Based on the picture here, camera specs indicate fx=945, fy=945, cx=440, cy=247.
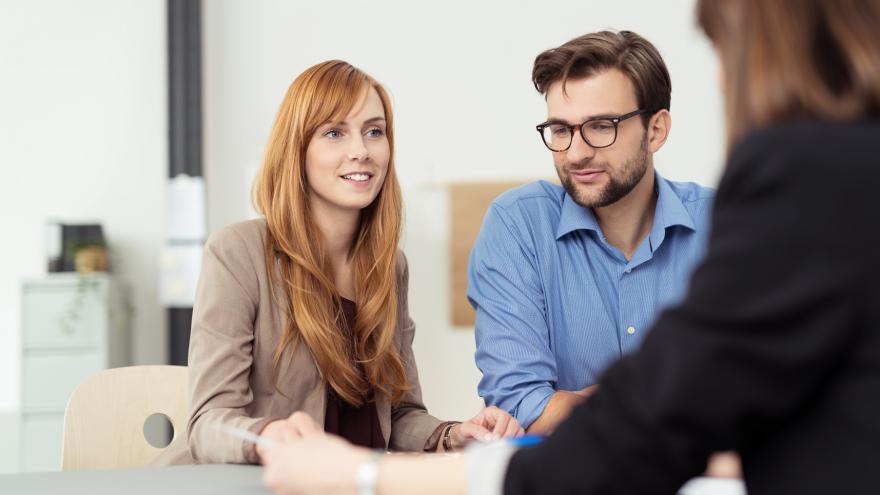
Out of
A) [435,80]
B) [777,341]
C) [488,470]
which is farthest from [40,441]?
[777,341]

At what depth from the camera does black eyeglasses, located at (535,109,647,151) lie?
2.32m

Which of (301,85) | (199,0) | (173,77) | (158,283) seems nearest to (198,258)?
(158,283)

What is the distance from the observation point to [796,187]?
742 millimetres

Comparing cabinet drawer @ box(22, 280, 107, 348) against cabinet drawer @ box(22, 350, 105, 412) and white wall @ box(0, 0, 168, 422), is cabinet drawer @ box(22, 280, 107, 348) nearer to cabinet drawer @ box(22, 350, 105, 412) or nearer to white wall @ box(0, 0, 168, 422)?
cabinet drawer @ box(22, 350, 105, 412)

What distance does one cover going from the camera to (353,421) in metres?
2.15

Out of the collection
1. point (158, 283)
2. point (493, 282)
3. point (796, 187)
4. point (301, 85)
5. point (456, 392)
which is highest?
point (301, 85)

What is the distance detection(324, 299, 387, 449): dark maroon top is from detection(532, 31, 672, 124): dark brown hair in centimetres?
80

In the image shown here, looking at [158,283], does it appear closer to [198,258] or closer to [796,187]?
[198,258]

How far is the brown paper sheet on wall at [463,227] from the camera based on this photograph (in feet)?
17.9

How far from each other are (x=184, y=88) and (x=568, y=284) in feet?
12.5

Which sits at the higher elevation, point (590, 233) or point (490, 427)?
point (590, 233)

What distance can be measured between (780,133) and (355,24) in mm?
5042

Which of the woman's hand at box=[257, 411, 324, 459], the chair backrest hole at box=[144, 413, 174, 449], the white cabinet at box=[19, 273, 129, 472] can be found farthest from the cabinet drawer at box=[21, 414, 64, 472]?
the woman's hand at box=[257, 411, 324, 459]

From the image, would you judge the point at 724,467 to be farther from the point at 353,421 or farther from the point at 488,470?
the point at 353,421
